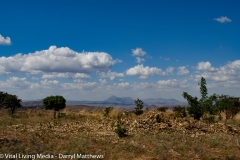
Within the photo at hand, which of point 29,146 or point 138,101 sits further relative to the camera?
point 138,101

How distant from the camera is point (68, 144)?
10.8 metres

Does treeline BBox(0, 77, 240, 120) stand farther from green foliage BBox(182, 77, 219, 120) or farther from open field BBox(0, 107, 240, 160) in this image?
open field BBox(0, 107, 240, 160)

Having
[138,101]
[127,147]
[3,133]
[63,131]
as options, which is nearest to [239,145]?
[127,147]

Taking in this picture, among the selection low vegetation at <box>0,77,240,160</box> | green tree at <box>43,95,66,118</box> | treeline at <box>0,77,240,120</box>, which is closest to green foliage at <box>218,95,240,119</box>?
treeline at <box>0,77,240,120</box>

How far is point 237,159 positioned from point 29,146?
804 centimetres

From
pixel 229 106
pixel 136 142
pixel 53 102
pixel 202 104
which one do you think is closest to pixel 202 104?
pixel 202 104

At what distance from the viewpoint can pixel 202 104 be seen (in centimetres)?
2023

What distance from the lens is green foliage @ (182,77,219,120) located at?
20.2m

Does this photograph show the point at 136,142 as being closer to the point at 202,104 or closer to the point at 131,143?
the point at 131,143

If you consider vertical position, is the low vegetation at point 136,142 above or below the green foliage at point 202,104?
below

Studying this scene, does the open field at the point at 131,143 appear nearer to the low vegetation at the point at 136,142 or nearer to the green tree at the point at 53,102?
the low vegetation at the point at 136,142

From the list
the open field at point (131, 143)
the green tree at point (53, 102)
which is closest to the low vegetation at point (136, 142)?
the open field at point (131, 143)

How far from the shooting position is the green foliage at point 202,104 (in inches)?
795

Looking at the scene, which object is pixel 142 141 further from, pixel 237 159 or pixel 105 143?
pixel 237 159
